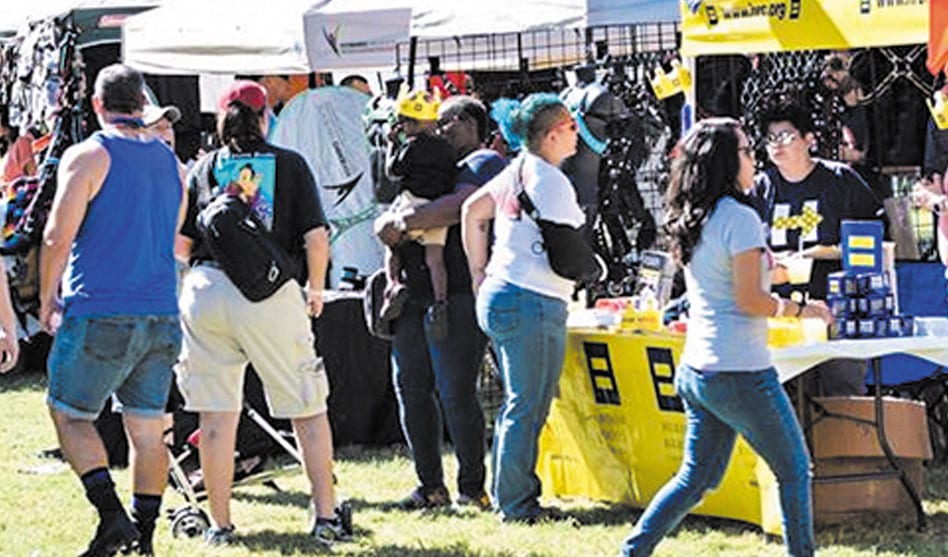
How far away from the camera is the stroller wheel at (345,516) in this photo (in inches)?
271

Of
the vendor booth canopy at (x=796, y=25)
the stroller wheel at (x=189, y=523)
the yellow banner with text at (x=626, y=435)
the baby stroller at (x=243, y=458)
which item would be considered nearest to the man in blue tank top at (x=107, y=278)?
the stroller wheel at (x=189, y=523)

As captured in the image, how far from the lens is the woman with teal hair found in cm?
675

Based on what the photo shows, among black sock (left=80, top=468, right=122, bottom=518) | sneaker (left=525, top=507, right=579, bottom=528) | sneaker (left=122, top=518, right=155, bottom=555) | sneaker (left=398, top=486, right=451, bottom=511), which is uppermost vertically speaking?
black sock (left=80, top=468, right=122, bottom=518)

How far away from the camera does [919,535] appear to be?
6.64 m

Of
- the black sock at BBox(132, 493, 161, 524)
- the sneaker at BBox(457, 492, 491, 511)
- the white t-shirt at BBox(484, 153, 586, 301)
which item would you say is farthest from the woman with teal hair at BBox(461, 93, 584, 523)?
the black sock at BBox(132, 493, 161, 524)

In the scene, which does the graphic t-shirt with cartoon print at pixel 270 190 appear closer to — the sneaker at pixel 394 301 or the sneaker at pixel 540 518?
the sneaker at pixel 394 301

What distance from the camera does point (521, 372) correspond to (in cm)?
685

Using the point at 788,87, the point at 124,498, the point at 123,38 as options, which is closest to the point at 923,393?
the point at 788,87

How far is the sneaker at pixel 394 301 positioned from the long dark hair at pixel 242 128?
1005 millimetres

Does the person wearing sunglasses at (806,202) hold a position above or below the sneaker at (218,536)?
above

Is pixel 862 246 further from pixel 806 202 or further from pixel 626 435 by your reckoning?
pixel 626 435

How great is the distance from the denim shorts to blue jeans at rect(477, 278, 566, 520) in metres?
1.23

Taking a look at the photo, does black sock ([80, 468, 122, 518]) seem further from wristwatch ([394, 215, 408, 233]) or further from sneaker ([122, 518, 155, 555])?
wristwatch ([394, 215, 408, 233])

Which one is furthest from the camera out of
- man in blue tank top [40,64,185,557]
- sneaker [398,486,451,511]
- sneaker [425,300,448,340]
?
sneaker [398,486,451,511]
